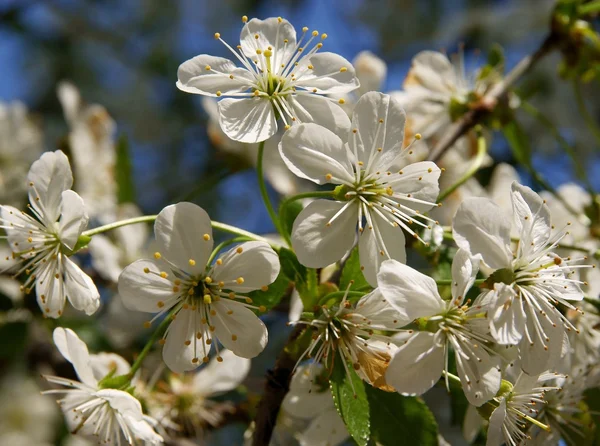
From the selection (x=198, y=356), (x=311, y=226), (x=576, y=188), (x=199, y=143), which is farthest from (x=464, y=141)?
(x=199, y=143)

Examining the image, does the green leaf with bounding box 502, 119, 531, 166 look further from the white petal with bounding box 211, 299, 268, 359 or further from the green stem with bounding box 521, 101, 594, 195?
the white petal with bounding box 211, 299, 268, 359

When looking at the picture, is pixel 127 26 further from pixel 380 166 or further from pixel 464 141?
pixel 380 166

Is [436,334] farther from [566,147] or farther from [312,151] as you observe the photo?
[566,147]

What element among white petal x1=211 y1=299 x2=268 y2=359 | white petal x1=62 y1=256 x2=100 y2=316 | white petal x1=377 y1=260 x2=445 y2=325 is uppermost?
white petal x1=377 y1=260 x2=445 y2=325

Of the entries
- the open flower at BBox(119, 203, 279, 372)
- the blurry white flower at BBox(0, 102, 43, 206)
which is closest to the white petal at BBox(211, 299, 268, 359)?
the open flower at BBox(119, 203, 279, 372)

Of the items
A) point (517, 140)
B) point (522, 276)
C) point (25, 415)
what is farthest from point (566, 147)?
point (25, 415)
